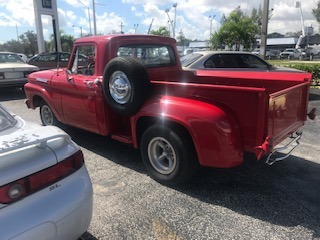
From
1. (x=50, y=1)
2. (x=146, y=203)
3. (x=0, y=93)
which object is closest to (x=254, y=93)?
(x=146, y=203)

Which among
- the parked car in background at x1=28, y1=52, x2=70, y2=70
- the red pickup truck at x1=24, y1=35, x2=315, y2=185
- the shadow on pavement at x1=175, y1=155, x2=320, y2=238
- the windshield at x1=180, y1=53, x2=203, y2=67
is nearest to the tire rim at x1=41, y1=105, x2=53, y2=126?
the red pickup truck at x1=24, y1=35, x2=315, y2=185

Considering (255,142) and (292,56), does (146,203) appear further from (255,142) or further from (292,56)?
(292,56)

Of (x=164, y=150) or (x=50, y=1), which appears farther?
(x=50, y=1)

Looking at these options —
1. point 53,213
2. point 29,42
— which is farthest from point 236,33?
point 29,42

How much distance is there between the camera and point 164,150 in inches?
157

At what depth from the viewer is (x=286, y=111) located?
12.1ft

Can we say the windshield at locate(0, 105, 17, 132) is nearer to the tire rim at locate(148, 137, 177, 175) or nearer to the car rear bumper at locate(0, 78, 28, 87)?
the tire rim at locate(148, 137, 177, 175)

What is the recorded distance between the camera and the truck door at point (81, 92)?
15.5ft

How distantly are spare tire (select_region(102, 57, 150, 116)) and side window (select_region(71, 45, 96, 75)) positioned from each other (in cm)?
81

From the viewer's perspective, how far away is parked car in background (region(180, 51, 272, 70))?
8352mm

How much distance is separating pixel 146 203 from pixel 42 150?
66.3 inches

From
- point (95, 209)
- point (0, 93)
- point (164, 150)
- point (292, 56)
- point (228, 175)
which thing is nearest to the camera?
point (95, 209)

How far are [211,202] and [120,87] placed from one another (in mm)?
1789

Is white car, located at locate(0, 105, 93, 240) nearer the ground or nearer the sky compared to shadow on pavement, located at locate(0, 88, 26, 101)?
nearer the sky
